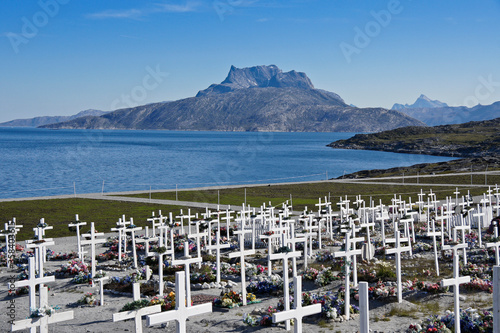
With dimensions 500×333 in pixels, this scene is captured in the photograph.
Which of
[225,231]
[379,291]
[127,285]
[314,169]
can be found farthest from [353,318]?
[314,169]

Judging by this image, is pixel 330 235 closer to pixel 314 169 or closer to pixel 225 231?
pixel 225 231

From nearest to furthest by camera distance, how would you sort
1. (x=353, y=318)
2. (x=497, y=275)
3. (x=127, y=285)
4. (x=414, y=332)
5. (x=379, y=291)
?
(x=497, y=275) < (x=414, y=332) < (x=353, y=318) < (x=379, y=291) < (x=127, y=285)

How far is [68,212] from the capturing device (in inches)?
1449

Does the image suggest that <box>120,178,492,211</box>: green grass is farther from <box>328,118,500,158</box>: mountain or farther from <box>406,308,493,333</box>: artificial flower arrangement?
<box>328,118,500,158</box>: mountain

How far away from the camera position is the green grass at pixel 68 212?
101 feet

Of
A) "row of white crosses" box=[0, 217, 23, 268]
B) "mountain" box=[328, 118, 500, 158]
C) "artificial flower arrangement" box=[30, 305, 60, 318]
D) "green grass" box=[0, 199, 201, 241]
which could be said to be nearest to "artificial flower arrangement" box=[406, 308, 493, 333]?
"artificial flower arrangement" box=[30, 305, 60, 318]

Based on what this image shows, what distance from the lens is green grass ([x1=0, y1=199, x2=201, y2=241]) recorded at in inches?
1213

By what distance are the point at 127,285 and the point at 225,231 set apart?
39.6ft

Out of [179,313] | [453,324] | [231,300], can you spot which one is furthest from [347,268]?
[179,313]

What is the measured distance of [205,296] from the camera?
15594 mm

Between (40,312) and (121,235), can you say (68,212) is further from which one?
(40,312)

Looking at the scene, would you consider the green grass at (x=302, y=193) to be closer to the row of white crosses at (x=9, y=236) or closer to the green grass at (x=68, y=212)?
the green grass at (x=68, y=212)

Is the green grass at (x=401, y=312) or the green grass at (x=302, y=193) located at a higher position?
the green grass at (x=302, y=193)

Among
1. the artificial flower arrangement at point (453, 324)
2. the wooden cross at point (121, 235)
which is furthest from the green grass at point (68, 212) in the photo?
the artificial flower arrangement at point (453, 324)
